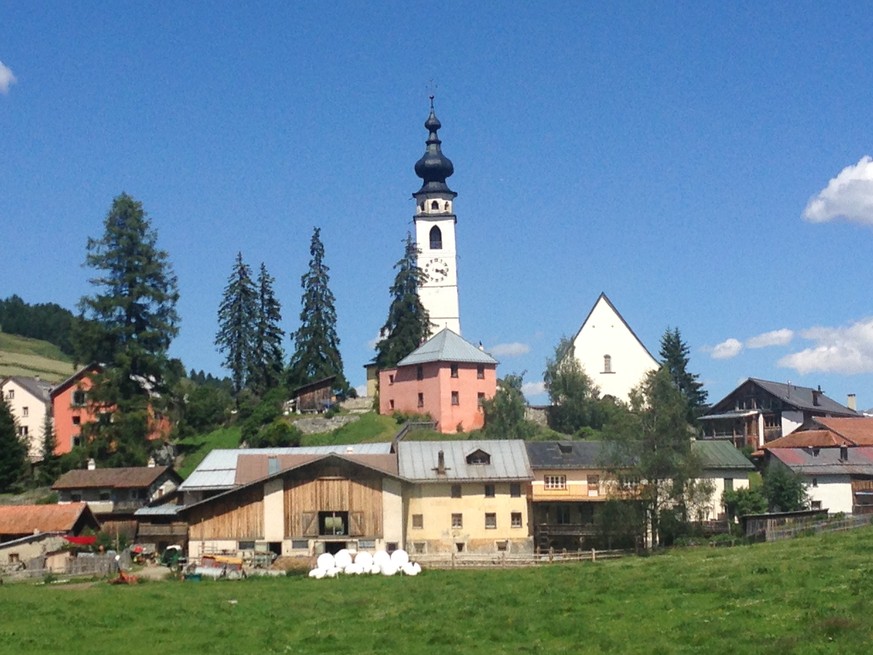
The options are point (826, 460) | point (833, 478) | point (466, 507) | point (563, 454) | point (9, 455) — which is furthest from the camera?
point (9, 455)

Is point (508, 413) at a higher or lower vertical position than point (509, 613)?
higher

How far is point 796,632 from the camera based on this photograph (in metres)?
24.6

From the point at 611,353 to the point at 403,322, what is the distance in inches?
562

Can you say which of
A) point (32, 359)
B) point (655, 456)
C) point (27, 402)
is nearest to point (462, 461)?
point (655, 456)

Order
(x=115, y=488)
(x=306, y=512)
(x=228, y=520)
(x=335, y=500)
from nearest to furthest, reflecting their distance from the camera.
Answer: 1. (x=228, y=520)
2. (x=306, y=512)
3. (x=335, y=500)
4. (x=115, y=488)

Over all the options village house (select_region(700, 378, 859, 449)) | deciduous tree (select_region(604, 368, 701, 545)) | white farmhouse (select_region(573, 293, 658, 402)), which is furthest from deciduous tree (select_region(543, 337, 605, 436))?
deciduous tree (select_region(604, 368, 701, 545))

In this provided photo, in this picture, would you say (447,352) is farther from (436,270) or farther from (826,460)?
(826,460)

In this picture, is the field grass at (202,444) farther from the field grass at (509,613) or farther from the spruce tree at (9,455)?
the field grass at (509,613)

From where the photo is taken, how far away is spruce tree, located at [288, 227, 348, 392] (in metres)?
82.9

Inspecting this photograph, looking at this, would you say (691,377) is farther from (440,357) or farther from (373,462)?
(373,462)

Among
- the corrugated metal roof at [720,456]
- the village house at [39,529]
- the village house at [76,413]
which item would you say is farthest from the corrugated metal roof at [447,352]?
the village house at [39,529]

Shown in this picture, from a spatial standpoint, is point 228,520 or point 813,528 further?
point 228,520

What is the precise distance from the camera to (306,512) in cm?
5544

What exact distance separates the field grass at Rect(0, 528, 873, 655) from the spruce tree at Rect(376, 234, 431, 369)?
4483cm
